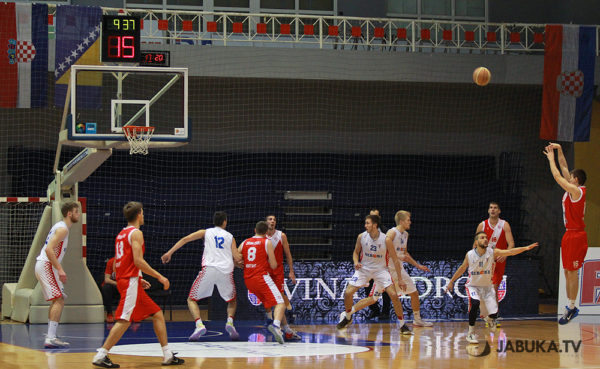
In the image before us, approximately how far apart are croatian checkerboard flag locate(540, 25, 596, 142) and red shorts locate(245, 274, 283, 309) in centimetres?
923

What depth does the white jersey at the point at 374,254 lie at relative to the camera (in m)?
12.3

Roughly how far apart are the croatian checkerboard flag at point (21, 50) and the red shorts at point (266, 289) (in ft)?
25.7

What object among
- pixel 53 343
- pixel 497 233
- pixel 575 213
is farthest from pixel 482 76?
pixel 53 343

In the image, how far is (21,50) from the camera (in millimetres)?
16594

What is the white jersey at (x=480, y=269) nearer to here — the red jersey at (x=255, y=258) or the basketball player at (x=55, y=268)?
the red jersey at (x=255, y=258)

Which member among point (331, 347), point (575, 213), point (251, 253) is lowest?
point (331, 347)

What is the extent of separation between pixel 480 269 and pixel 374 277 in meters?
1.80

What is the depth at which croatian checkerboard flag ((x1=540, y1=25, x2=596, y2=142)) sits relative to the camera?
18.0m

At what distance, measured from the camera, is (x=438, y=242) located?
1927cm

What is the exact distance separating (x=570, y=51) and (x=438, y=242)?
17.1ft

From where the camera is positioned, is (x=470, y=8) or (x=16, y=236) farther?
(x=470, y=8)

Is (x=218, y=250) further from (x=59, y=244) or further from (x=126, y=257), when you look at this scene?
(x=126, y=257)

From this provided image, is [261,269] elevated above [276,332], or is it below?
above

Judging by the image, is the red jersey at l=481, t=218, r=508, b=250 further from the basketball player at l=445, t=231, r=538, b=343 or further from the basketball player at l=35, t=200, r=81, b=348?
the basketball player at l=35, t=200, r=81, b=348
